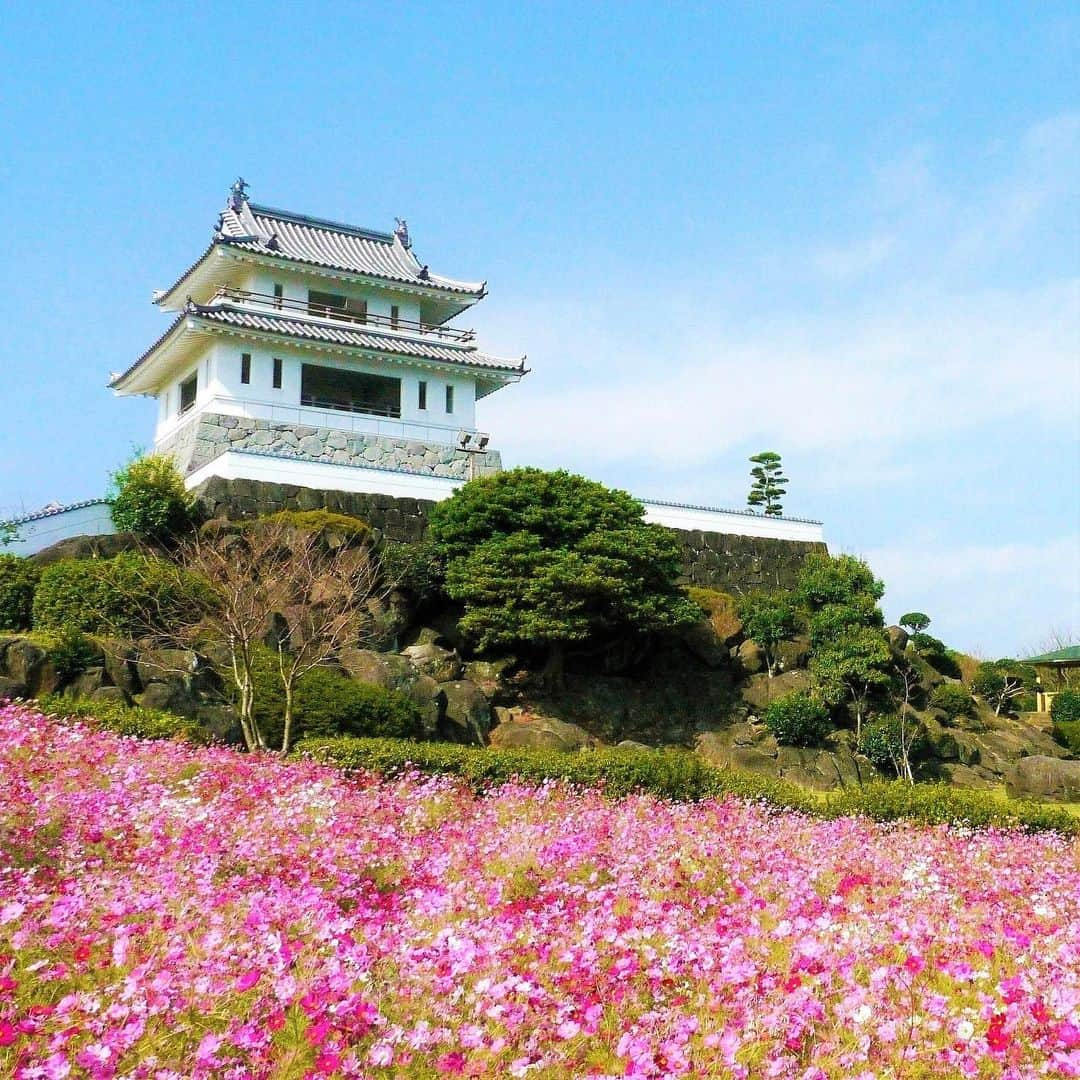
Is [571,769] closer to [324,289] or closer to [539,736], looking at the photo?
[539,736]

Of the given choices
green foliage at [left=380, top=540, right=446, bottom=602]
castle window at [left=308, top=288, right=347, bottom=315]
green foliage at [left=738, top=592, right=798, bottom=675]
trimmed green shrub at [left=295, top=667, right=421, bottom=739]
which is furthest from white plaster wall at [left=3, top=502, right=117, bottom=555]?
green foliage at [left=738, top=592, right=798, bottom=675]

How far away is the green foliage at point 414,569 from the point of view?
20188mm

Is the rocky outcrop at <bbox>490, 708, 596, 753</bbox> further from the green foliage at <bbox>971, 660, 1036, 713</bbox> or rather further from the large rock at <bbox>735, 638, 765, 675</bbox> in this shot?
the green foliage at <bbox>971, 660, 1036, 713</bbox>

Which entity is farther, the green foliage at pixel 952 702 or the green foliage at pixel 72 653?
the green foliage at pixel 952 702

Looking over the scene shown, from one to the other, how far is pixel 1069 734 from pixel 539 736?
523 inches

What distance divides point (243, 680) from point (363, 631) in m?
4.15

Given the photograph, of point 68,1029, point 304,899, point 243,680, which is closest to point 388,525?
point 243,680

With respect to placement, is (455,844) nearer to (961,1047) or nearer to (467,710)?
(961,1047)

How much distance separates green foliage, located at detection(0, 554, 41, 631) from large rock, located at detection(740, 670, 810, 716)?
13181 millimetres

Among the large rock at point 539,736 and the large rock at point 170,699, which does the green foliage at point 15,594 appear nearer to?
the large rock at point 170,699

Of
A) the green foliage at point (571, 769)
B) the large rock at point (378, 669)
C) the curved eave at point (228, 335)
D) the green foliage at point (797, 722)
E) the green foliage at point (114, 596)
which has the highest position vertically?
the curved eave at point (228, 335)

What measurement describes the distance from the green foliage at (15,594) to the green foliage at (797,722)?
12.6 m

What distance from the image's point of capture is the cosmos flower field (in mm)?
3596

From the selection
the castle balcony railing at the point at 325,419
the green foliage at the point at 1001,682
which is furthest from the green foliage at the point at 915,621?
the castle balcony railing at the point at 325,419
